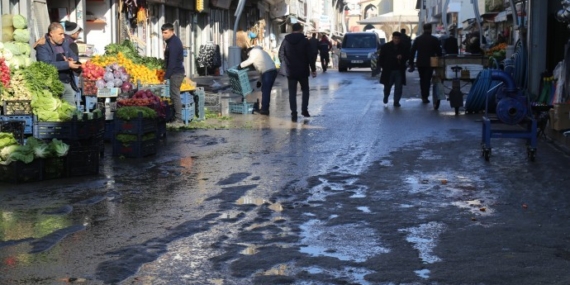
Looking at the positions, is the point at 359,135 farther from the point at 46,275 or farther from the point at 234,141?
the point at 46,275

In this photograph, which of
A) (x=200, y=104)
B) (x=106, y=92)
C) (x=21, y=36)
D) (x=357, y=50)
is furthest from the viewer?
(x=357, y=50)

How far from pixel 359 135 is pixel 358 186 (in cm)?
541

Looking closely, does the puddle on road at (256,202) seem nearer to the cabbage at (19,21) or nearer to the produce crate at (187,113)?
the produce crate at (187,113)

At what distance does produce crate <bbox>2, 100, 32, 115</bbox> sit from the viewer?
12664 millimetres

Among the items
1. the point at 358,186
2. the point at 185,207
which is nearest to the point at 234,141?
the point at 358,186

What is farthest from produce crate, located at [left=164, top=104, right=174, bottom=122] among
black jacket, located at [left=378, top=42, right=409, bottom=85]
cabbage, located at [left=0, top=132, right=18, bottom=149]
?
black jacket, located at [left=378, top=42, right=409, bottom=85]

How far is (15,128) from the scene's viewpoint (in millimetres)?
11977

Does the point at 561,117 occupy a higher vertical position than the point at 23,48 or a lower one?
lower

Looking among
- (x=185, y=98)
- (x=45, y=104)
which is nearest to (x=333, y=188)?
(x=45, y=104)

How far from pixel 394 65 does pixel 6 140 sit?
12683 mm

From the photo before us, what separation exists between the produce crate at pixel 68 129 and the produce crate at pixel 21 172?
1.20m

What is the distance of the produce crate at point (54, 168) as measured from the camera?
1091 cm

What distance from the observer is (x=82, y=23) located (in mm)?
22422

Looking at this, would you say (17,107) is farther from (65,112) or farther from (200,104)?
(200,104)
